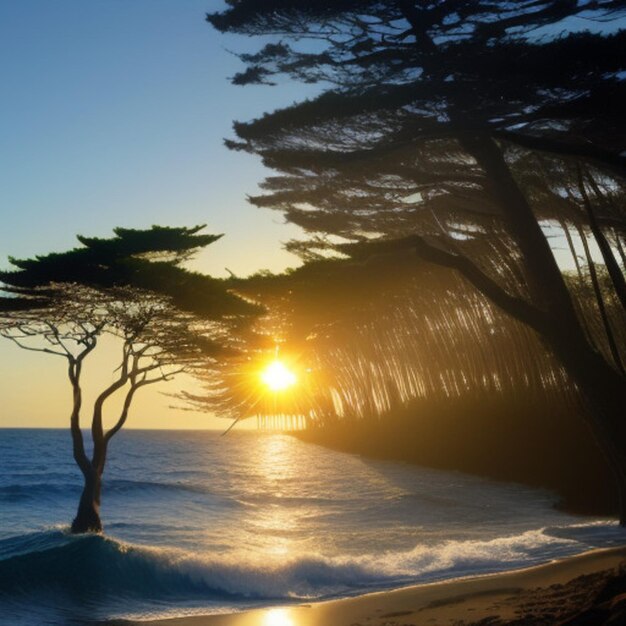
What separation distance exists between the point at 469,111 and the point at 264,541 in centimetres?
1072

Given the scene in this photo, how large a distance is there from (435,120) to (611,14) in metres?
2.61

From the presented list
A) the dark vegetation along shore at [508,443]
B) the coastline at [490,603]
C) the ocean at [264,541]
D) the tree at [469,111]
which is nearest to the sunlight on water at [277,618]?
the coastline at [490,603]

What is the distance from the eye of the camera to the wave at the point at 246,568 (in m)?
11.2

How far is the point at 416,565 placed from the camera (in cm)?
1223

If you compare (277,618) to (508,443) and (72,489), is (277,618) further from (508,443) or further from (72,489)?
(72,489)

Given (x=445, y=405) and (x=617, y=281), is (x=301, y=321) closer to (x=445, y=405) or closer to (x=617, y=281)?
(x=617, y=281)

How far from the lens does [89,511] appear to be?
48.3 ft

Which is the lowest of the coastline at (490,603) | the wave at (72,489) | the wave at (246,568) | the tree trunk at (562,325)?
the wave at (72,489)

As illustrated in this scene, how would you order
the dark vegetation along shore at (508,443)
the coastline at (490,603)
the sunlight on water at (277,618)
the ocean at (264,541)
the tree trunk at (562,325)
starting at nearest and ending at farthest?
the coastline at (490,603) < the sunlight on water at (277,618) < the tree trunk at (562,325) < the ocean at (264,541) < the dark vegetation along shore at (508,443)

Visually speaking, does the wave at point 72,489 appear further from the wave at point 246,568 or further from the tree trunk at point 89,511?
the wave at point 246,568

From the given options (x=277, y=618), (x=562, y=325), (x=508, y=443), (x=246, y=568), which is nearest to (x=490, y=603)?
(x=277, y=618)

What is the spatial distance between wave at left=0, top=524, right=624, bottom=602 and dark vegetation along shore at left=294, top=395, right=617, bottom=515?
5.46 meters

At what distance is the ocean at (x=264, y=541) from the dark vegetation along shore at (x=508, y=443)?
2.11 feet

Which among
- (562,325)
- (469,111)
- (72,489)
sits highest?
(469,111)
